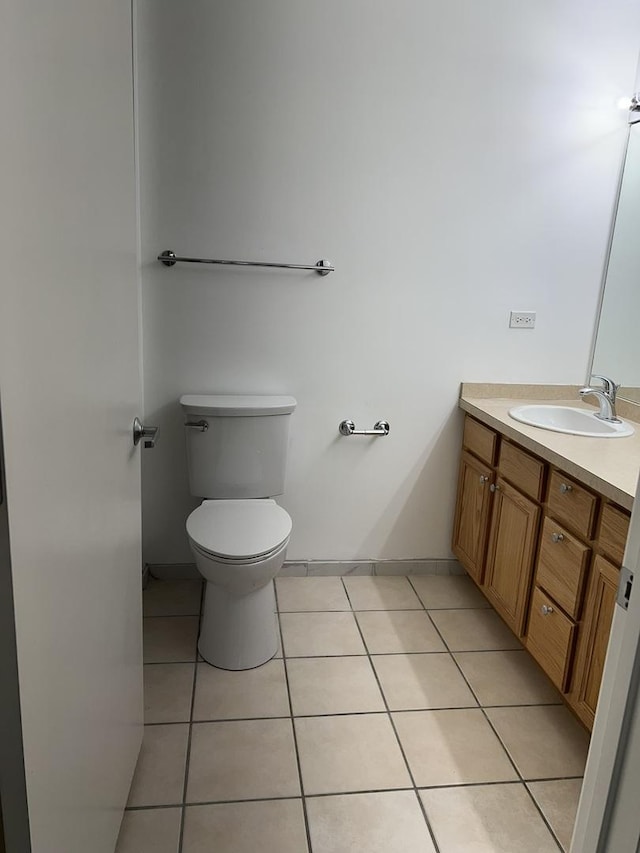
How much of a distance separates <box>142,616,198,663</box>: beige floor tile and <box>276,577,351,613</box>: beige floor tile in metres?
0.38

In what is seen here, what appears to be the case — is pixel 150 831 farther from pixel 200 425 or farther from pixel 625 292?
pixel 625 292

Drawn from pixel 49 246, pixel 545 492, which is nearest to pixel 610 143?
pixel 545 492

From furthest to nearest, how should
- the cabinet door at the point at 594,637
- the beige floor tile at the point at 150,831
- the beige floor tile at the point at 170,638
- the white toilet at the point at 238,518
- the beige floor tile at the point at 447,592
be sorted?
1. the beige floor tile at the point at 447,592
2. the beige floor tile at the point at 170,638
3. the white toilet at the point at 238,518
4. the cabinet door at the point at 594,637
5. the beige floor tile at the point at 150,831

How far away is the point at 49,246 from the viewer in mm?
876

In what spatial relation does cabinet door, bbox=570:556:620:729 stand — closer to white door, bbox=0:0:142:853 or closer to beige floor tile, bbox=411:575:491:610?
beige floor tile, bbox=411:575:491:610

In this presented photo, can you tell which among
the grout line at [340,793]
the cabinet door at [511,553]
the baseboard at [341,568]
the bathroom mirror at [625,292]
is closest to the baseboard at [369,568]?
the baseboard at [341,568]

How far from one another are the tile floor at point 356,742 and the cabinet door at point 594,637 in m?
0.20

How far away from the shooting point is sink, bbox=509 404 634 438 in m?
2.37

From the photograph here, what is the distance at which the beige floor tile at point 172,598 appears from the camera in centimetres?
253

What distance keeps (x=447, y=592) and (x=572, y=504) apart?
1.02 meters

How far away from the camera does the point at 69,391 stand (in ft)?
3.26

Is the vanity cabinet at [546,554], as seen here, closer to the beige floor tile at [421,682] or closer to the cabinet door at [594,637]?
the cabinet door at [594,637]

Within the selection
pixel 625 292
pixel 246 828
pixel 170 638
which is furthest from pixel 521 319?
pixel 246 828

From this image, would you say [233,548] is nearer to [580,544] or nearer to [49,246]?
[580,544]
